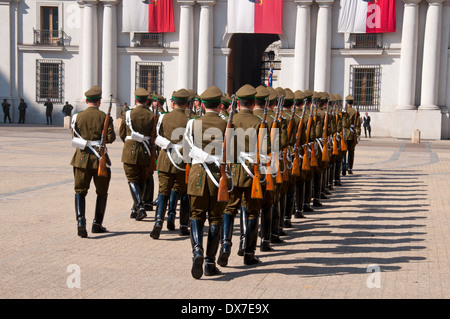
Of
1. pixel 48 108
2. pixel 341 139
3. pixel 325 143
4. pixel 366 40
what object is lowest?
pixel 48 108

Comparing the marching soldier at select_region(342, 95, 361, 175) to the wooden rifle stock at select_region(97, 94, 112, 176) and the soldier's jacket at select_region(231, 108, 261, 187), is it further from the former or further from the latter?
the soldier's jacket at select_region(231, 108, 261, 187)

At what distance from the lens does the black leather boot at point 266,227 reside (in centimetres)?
898

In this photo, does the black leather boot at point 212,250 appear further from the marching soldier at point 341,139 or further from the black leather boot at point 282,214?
the marching soldier at point 341,139

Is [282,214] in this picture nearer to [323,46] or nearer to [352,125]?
[352,125]

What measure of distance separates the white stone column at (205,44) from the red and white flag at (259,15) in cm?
136

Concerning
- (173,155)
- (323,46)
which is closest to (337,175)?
(173,155)

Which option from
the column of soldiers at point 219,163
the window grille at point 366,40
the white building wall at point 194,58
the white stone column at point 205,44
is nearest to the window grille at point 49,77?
the white building wall at point 194,58

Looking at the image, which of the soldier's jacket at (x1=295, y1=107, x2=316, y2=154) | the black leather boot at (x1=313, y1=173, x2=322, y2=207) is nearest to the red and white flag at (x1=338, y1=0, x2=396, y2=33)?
the black leather boot at (x1=313, y1=173, x2=322, y2=207)

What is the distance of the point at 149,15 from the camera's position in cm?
3788

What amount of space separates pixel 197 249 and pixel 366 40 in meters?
30.7

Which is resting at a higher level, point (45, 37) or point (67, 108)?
point (45, 37)

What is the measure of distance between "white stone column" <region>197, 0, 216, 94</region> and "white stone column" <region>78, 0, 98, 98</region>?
18.6 ft

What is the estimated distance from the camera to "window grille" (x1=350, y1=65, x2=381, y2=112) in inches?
1442
